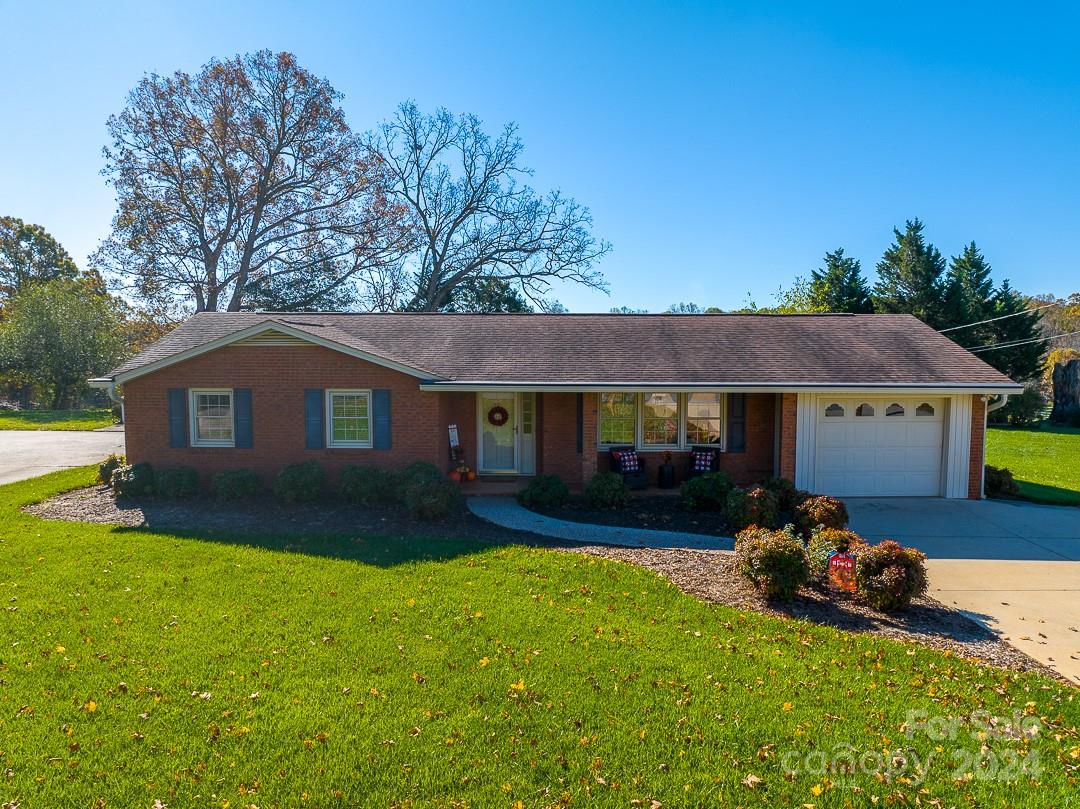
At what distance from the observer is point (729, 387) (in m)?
12.2

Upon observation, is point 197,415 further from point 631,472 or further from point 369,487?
point 631,472

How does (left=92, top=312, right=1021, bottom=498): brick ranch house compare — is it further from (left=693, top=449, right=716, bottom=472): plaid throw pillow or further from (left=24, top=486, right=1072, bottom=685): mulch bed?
(left=24, top=486, right=1072, bottom=685): mulch bed

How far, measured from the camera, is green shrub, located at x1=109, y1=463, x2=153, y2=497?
39.6 ft

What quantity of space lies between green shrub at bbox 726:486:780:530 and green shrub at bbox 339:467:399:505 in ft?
20.6

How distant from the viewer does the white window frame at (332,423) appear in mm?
12656

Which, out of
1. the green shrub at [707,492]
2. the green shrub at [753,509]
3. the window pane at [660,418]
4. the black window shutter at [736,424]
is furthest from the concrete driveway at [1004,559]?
the window pane at [660,418]

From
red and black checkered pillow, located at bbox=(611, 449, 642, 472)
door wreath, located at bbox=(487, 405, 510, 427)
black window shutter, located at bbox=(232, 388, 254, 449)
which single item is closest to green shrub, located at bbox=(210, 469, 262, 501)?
black window shutter, located at bbox=(232, 388, 254, 449)

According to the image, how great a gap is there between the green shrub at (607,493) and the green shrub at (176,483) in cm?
791

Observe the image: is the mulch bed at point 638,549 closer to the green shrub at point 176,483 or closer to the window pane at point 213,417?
the green shrub at point 176,483

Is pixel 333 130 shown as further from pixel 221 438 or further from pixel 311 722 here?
pixel 311 722

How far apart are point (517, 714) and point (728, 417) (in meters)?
10.2

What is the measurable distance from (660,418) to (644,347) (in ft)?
6.01

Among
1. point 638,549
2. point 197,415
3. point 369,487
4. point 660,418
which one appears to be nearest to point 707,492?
point 660,418

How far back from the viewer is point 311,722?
438 cm
